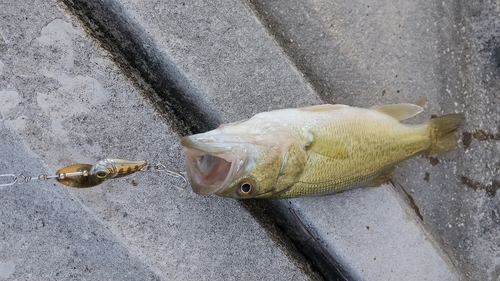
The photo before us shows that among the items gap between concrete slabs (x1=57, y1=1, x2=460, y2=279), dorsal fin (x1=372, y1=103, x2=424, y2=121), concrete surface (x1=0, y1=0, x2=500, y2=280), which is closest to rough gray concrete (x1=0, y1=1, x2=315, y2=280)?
concrete surface (x1=0, y1=0, x2=500, y2=280)

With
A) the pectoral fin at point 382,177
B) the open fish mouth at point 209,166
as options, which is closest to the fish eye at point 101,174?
the open fish mouth at point 209,166

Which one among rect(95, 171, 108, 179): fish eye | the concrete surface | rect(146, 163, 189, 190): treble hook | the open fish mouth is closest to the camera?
the open fish mouth

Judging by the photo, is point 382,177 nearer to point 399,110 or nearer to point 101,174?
point 399,110

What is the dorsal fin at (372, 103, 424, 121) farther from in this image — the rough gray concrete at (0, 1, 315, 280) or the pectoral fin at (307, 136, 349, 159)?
the rough gray concrete at (0, 1, 315, 280)

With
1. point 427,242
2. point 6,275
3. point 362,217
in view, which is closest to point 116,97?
point 6,275

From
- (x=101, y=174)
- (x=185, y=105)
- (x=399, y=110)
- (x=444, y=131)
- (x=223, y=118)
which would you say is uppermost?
(x=101, y=174)

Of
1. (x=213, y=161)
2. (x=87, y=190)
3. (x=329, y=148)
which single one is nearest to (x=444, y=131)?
(x=329, y=148)

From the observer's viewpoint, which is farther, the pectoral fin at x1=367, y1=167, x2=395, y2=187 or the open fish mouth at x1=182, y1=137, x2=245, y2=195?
the pectoral fin at x1=367, y1=167, x2=395, y2=187
